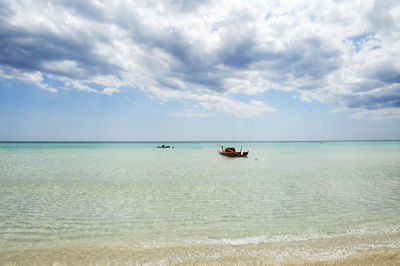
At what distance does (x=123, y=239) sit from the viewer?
24.3ft

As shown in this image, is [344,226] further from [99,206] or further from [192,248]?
[99,206]

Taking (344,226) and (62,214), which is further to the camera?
(62,214)

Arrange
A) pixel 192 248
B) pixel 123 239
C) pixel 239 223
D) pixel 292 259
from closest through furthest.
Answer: pixel 292 259 → pixel 192 248 → pixel 123 239 → pixel 239 223

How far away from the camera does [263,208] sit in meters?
10.8

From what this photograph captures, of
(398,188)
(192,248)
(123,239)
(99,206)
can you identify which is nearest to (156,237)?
(123,239)

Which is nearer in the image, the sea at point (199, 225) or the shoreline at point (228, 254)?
the shoreline at point (228, 254)

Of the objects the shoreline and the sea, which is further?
the sea

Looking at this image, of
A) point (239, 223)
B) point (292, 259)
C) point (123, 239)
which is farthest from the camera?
point (239, 223)

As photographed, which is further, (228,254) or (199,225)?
(199,225)

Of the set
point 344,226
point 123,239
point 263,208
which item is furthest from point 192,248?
point 344,226

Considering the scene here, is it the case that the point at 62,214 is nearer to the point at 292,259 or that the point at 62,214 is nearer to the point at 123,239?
the point at 123,239

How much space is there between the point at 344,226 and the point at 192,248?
614 centimetres

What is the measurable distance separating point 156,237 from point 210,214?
316 centimetres

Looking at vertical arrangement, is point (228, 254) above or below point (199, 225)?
above
